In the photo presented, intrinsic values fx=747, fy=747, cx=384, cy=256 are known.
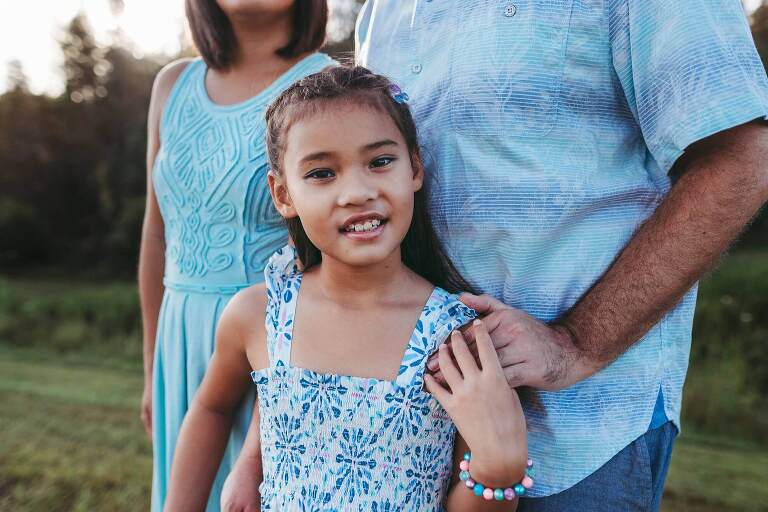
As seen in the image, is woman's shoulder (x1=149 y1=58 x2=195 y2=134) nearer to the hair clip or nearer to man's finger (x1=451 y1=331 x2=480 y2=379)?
the hair clip

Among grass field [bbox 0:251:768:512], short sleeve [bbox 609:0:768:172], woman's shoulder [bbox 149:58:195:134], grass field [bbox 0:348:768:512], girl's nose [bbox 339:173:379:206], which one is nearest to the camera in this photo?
short sleeve [bbox 609:0:768:172]

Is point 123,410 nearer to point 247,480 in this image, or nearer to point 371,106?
point 247,480

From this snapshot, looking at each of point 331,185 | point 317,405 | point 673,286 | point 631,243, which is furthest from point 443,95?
point 317,405

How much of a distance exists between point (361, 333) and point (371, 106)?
50 centimetres

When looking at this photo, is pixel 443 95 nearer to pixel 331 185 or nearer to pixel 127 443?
pixel 331 185

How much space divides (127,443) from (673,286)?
457 centimetres

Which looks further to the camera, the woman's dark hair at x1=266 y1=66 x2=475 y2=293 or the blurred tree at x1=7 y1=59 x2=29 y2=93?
the blurred tree at x1=7 y1=59 x2=29 y2=93

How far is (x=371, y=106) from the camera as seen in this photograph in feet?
5.39

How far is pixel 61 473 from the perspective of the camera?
4703mm

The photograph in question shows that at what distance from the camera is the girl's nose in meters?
1.55

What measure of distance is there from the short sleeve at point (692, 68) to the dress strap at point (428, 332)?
1.79 feet

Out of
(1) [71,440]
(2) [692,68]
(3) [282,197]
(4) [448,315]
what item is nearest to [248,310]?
(3) [282,197]

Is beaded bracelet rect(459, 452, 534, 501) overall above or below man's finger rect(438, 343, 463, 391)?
below

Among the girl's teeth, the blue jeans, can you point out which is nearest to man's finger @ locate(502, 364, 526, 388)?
the blue jeans
